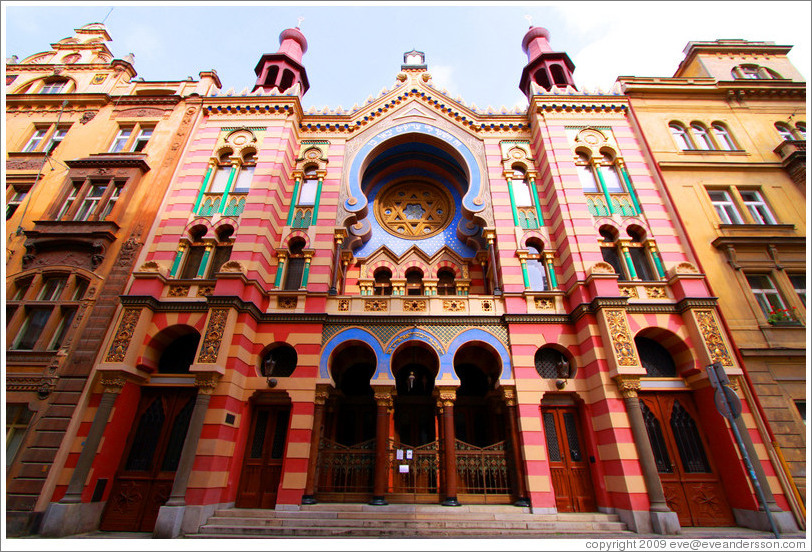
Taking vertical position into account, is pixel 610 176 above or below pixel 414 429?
above

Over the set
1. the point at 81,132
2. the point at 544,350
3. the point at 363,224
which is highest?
the point at 81,132

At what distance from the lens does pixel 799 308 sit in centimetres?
1399

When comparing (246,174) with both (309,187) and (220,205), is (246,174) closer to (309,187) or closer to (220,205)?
(220,205)

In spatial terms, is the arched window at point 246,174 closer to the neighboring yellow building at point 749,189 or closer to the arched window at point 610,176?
the arched window at point 610,176

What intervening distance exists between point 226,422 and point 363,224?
10.7 meters

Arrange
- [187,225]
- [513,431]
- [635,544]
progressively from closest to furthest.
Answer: [635,544] → [513,431] → [187,225]

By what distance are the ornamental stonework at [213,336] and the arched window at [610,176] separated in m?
17.4

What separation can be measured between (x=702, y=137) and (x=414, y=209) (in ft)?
49.1

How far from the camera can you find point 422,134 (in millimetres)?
19734

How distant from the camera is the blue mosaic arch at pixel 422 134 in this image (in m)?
17.5

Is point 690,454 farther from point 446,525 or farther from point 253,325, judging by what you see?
point 253,325

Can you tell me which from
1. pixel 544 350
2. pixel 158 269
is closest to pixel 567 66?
Result: pixel 544 350

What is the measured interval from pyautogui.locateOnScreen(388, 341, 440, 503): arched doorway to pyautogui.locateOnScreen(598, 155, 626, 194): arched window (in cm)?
1153

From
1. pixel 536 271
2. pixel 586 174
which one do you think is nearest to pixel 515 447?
pixel 536 271
